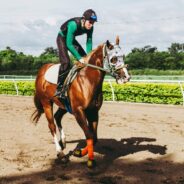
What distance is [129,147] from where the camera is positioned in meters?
7.88

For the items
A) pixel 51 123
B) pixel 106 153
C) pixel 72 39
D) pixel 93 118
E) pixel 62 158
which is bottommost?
pixel 106 153

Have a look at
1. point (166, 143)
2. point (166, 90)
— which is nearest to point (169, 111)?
point (166, 90)

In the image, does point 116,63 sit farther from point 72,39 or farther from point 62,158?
point 62,158

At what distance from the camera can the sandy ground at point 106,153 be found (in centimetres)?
568

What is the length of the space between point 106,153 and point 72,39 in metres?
2.45

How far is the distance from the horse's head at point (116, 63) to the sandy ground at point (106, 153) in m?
1.55

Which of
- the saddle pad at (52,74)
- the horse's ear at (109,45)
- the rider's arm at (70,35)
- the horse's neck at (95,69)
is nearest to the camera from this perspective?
the horse's ear at (109,45)

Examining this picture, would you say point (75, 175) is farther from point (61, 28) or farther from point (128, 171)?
point (61, 28)

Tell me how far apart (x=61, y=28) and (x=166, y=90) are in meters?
11.1

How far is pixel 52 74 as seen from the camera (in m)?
7.23

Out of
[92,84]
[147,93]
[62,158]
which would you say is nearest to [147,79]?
[147,93]

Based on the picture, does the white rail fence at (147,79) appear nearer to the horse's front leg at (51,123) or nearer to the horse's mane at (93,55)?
the horse's front leg at (51,123)

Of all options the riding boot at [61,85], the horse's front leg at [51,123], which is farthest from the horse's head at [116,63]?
the horse's front leg at [51,123]

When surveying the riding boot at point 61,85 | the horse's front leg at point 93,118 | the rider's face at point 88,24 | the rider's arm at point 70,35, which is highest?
the rider's face at point 88,24
